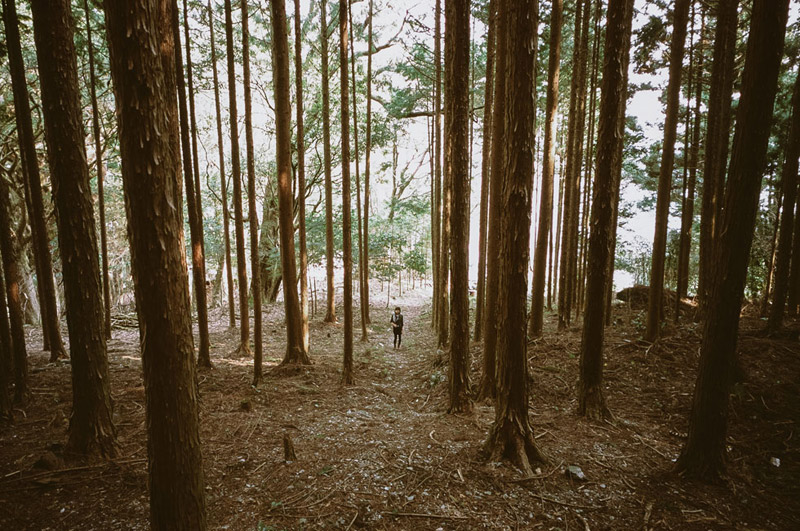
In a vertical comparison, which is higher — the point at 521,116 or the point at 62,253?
the point at 521,116

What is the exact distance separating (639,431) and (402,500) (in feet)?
12.4

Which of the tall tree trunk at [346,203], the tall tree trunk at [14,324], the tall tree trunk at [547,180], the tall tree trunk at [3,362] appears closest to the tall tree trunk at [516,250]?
the tall tree trunk at [346,203]

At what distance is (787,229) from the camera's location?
26.5 feet

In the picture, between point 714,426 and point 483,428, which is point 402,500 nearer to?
point 483,428

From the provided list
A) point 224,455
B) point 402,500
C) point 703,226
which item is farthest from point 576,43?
point 224,455

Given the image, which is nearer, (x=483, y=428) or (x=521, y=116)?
(x=521, y=116)

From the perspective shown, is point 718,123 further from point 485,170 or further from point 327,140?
point 327,140

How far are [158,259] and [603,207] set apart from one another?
5.33 meters

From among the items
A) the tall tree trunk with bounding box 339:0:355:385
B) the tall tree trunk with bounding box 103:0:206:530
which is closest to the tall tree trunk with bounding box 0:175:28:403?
the tall tree trunk with bounding box 339:0:355:385

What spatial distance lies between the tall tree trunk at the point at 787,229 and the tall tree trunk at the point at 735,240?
583cm

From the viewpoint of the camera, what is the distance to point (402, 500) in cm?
392

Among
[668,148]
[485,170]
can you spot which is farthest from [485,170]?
[668,148]

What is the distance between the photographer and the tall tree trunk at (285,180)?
797cm

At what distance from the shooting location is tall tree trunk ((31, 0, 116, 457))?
4.21 meters
